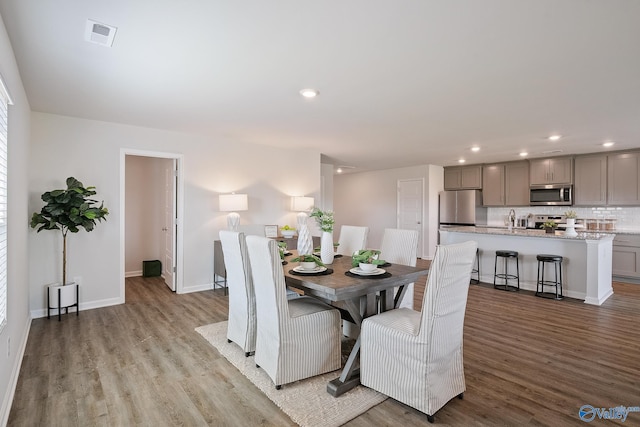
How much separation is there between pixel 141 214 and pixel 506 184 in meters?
7.37

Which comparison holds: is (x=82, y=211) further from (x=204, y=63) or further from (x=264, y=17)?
(x=264, y=17)

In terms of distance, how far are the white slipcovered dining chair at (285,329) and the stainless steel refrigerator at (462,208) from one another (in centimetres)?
619

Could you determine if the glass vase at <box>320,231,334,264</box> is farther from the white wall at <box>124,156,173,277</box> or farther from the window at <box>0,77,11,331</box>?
the white wall at <box>124,156,173,277</box>

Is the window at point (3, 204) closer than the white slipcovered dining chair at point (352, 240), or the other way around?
the window at point (3, 204)

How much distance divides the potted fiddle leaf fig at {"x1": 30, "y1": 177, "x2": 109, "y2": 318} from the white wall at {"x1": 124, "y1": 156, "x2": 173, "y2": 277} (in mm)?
2112

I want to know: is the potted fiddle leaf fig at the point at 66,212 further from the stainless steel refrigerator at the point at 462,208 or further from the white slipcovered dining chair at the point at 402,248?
the stainless steel refrigerator at the point at 462,208

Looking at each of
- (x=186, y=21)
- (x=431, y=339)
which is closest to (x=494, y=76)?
→ (x=431, y=339)

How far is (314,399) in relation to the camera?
7.30ft

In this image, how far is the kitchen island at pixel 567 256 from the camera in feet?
14.8

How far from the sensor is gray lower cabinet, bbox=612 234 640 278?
5789 millimetres

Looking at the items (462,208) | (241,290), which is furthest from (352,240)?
(462,208)

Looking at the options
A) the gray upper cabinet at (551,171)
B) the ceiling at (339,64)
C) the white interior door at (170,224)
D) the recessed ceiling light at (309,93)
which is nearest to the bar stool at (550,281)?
the ceiling at (339,64)

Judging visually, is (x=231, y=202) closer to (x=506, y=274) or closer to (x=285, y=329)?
A: (x=285, y=329)

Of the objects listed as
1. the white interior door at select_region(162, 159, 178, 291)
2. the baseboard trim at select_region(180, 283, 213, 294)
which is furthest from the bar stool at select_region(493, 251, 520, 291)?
the white interior door at select_region(162, 159, 178, 291)
